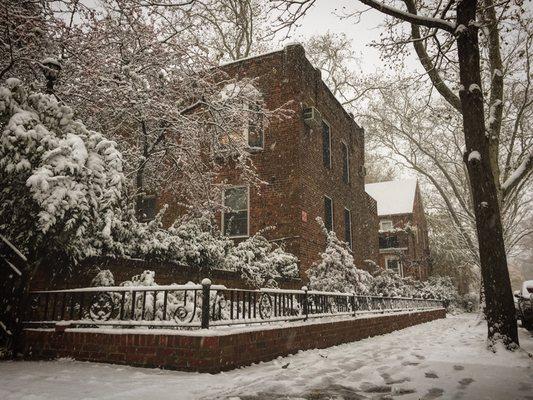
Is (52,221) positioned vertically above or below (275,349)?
above

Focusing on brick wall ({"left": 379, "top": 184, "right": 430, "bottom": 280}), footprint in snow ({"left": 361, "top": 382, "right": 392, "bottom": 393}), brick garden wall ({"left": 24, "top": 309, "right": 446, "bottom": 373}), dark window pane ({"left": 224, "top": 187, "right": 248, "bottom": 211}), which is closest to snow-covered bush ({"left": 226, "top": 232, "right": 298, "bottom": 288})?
dark window pane ({"left": 224, "top": 187, "right": 248, "bottom": 211})

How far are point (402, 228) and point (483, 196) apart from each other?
27048mm

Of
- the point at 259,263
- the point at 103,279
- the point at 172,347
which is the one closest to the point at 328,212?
the point at 259,263

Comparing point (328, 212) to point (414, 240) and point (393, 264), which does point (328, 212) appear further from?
point (414, 240)

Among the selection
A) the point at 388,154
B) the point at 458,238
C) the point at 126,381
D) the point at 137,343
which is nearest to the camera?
the point at 126,381

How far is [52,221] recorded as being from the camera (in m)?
5.18

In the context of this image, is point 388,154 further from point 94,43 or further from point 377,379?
point 377,379

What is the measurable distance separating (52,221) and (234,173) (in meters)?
8.63

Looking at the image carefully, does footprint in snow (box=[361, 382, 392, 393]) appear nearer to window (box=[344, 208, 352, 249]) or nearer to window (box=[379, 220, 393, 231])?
window (box=[344, 208, 352, 249])

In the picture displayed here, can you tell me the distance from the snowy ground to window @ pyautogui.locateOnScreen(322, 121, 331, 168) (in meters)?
Answer: 10.4

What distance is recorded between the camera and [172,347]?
15.9ft

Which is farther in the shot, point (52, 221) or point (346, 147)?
point (346, 147)

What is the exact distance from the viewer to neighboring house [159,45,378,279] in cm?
1250

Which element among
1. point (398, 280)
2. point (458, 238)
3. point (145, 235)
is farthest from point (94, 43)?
point (458, 238)
